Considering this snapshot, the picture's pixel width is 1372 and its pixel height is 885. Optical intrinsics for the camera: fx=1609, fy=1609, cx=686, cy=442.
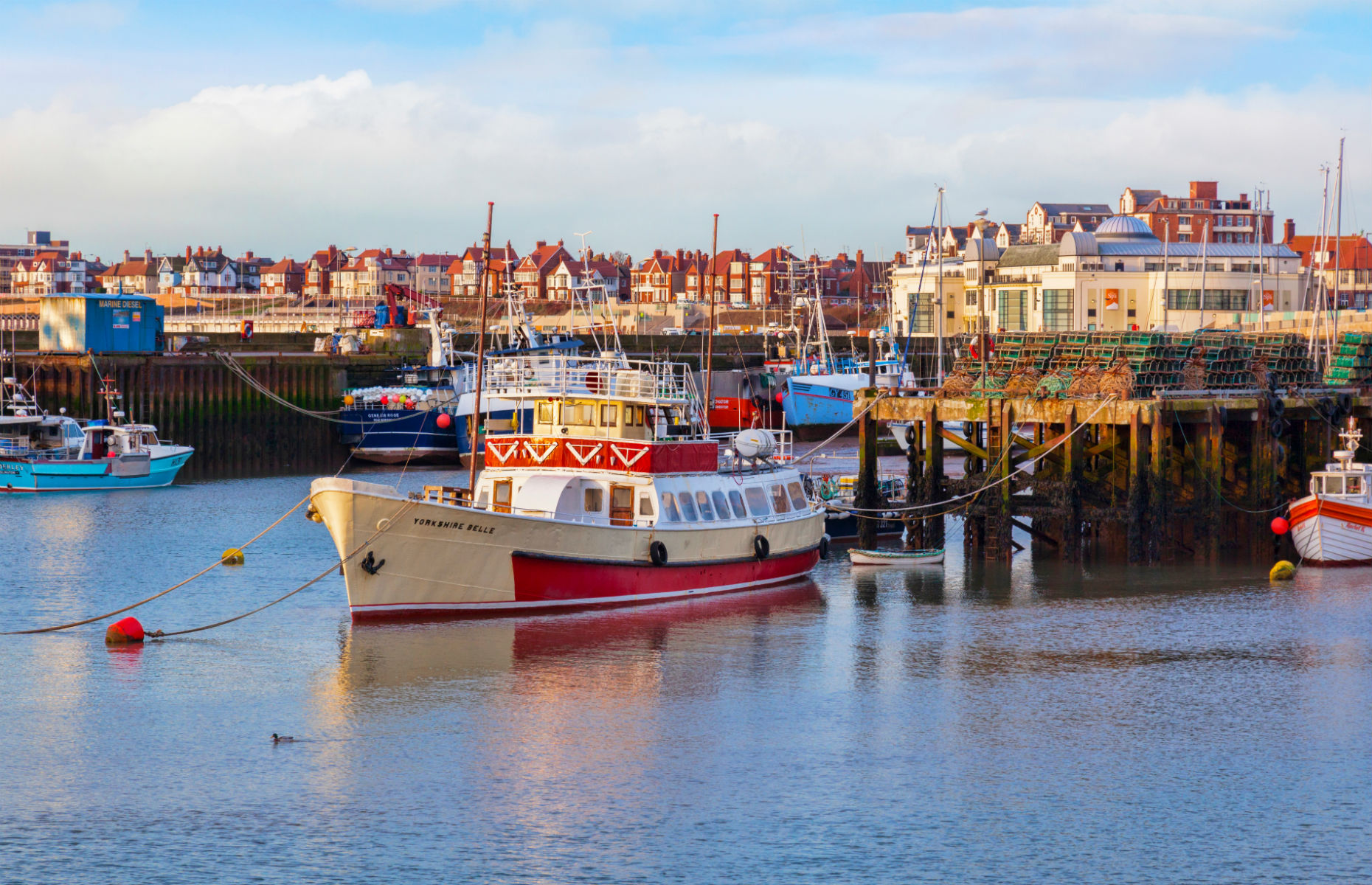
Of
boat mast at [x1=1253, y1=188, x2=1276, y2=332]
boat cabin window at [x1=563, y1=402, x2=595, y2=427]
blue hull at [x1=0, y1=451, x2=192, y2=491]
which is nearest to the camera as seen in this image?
boat cabin window at [x1=563, y1=402, x2=595, y2=427]

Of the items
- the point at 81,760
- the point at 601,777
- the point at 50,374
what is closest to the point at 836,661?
the point at 601,777

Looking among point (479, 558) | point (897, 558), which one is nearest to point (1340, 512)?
point (897, 558)

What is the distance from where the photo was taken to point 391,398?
75.3 m

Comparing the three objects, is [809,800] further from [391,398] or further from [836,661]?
[391,398]

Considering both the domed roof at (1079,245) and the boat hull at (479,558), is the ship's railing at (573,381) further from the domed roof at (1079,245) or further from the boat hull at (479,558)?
the domed roof at (1079,245)

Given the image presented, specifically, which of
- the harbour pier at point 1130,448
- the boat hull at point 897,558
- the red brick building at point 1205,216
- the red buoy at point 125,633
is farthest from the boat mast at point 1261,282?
the red buoy at point 125,633

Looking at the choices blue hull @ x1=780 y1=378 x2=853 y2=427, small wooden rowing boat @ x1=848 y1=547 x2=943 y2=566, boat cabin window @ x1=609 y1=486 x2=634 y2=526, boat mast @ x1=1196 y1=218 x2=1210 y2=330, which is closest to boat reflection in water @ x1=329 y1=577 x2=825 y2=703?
boat cabin window @ x1=609 y1=486 x2=634 y2=526

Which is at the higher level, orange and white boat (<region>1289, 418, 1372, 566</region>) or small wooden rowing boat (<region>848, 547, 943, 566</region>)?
orange and white boat (<region>1289, 418, 1372, 566</region>)

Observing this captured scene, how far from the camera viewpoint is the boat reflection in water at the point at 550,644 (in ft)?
90.4

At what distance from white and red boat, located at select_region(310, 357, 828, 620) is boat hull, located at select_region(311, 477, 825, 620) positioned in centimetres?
3

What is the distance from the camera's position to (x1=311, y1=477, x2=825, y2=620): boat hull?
30844 millimetres

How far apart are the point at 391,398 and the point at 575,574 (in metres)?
44.4

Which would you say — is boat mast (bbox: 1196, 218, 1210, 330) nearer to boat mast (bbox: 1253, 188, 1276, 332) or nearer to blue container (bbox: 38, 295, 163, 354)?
boat mast (bbox: 1253, 188, 1276, 332)

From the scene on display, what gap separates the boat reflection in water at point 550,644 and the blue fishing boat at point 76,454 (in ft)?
102
